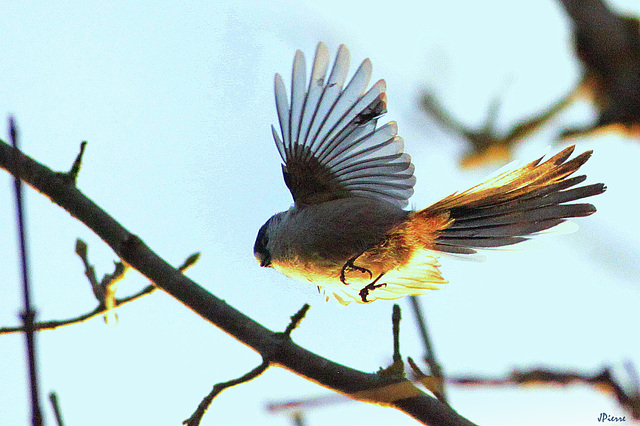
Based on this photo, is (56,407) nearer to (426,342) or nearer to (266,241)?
(426,342)

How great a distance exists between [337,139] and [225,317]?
6.07ft

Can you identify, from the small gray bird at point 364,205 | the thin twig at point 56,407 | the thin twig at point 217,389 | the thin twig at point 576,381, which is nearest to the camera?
the thin twig at point 576,381

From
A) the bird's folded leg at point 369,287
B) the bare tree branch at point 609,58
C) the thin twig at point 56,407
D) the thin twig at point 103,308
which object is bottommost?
the bare tree branch at point 609,58

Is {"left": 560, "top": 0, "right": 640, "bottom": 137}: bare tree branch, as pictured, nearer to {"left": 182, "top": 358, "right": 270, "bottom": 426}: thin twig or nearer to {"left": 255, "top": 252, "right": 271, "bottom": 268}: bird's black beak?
{"left": 182, "top": 358, "right": 270, "bottom": 426}: thin twig

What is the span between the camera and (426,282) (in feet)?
12.1

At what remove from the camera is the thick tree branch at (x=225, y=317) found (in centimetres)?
199

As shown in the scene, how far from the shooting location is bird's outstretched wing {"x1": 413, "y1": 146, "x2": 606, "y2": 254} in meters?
3.02

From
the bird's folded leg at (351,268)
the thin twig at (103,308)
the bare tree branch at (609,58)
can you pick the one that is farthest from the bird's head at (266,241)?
the bare tree branch at (609,58)

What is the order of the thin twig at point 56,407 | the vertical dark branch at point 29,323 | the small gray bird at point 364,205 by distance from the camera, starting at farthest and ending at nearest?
1. the small gray bird at point 364,205
2. the thin twig at point 56,407
3. the vertical dark branch at point 29,323

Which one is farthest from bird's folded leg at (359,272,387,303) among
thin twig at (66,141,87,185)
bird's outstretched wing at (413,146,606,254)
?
thin twig at (66,141,87,185)

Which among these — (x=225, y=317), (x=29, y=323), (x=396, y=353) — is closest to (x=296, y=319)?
(x=225, y=317)

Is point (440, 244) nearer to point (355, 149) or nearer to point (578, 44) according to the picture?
point (355, 149)

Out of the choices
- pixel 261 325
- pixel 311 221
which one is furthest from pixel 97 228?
pixel 311 221

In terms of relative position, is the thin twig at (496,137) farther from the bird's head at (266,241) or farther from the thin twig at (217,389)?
the bird's head at (266,241)
